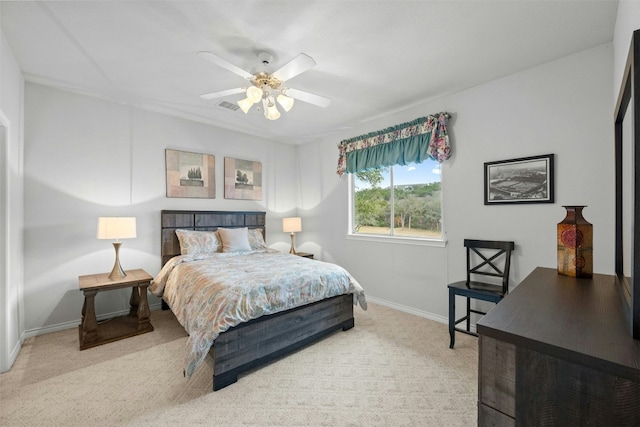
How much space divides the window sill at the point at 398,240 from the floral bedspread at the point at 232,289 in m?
1.04

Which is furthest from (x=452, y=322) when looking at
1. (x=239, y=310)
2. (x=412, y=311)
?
(x=239, y=310)

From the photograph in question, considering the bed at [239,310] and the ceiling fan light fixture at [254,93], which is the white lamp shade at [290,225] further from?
the ceiling fan light fixture at [254,93]

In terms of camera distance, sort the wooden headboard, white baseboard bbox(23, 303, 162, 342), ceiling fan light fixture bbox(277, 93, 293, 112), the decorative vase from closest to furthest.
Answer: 1. the decorative vase
2. ceiling fan light fixture bbox(277, 93, 293, 112)
3. white baseboard bbox(23, 303, 162, 342)
4. the wooden headboard

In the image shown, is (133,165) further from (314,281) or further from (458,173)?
(458,173)

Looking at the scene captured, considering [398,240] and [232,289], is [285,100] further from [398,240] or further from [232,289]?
[398,240]

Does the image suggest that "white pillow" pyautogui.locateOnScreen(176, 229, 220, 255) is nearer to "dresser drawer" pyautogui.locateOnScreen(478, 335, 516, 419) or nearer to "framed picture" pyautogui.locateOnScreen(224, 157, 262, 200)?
"framed picture" pyautogui.locateOnScreen(224, 157, 262, 200)

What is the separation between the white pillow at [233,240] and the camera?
3.84 metres

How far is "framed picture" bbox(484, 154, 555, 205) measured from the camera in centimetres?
256

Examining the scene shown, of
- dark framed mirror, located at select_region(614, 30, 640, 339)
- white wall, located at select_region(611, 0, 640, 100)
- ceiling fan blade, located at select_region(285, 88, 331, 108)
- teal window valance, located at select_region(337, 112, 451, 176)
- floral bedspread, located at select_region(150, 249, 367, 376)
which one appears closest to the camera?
dark framed mirror, located at select_region(614, 30, 640, 339)

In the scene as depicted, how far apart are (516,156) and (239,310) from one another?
2942 millimetres

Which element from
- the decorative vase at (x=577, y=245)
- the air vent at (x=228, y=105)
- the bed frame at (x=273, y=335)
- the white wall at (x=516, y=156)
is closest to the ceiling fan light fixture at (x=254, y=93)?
the air vent at (x=228, y=105)

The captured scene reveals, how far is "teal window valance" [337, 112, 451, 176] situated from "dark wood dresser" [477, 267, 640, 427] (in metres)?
2.58

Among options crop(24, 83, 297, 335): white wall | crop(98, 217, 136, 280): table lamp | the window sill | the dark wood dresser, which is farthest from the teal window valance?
crop(98, 217, 136, 280): table lamp

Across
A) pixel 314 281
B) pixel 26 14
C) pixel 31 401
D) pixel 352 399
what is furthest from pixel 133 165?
pixel 352 399
